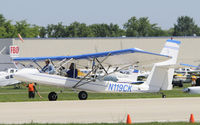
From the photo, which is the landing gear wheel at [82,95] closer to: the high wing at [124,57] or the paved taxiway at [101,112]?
the high wing at [124,57]

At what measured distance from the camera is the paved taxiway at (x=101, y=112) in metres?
14.5

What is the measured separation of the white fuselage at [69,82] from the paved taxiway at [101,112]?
335 cm

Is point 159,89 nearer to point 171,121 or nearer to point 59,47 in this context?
point 171,121

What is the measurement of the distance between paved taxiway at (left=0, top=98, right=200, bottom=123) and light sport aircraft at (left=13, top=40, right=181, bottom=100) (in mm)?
3180

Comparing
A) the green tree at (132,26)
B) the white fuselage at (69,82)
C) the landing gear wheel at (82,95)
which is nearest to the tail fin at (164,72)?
the white fuselage at (69,82)

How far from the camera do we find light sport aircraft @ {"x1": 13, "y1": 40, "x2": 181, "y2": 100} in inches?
Result: 867

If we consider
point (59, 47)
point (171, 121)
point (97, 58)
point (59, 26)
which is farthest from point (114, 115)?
point (59, 26)

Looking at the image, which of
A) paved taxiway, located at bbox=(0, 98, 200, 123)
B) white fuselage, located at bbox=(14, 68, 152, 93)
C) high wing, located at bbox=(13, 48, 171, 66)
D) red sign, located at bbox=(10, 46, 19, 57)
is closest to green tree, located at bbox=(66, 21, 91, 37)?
red sign, located at bbox=(10, 46, 19, 57)

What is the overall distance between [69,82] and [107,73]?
75.4 inches

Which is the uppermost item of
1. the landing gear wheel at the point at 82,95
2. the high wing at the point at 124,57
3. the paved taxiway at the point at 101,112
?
the high wing at the point at 124,57

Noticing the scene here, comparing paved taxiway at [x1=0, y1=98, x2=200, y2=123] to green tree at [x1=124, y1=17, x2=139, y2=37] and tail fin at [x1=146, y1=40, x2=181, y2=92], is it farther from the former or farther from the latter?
green tree at [x1=124, y1=17, x2=139, y2=37]

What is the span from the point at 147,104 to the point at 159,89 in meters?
5.98

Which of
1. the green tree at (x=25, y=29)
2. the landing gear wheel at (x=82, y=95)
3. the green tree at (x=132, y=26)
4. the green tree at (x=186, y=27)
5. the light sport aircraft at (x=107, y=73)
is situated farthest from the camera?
the green tree at (x=186, y=27)

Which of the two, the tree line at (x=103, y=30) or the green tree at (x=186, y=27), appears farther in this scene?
the green tree at (x=186, y=27)
